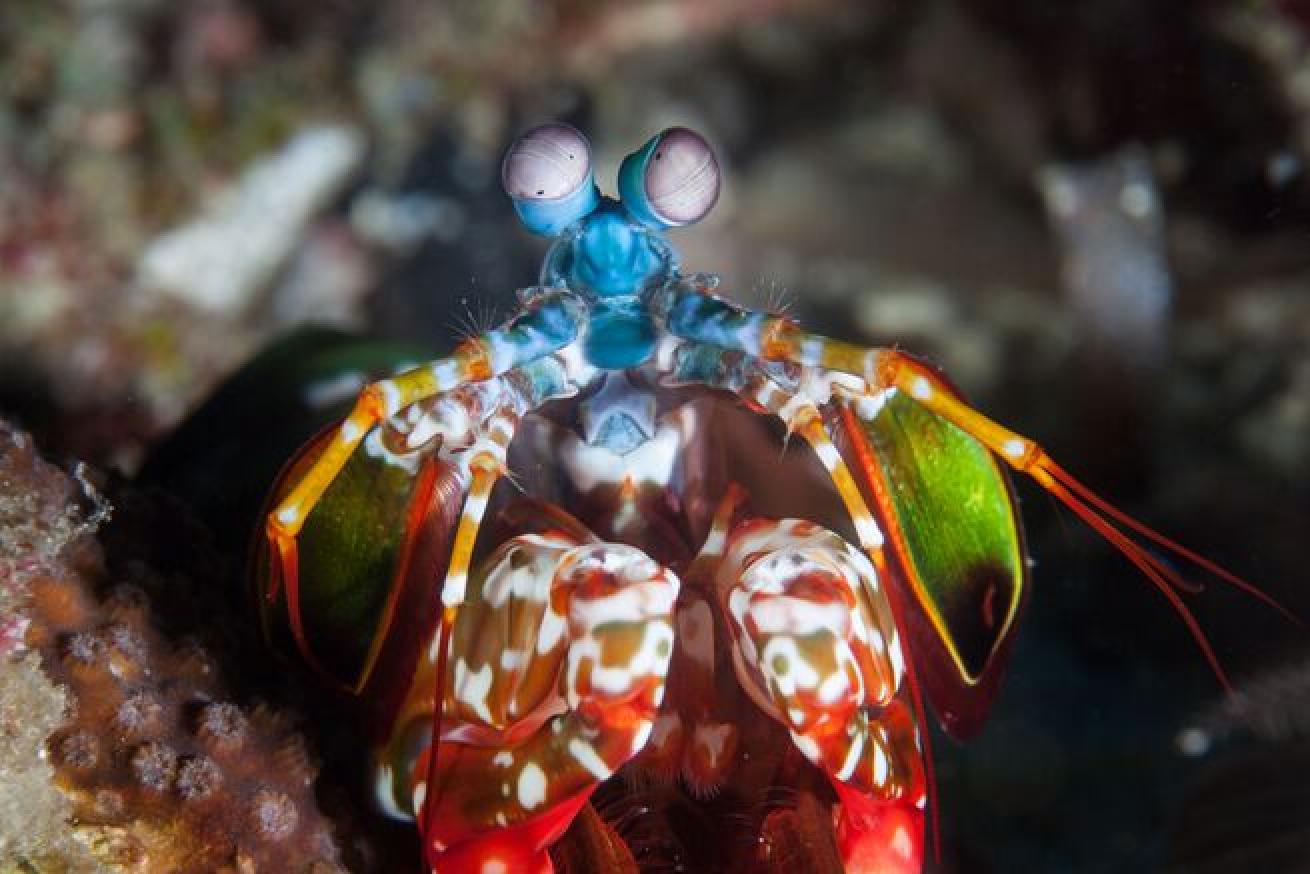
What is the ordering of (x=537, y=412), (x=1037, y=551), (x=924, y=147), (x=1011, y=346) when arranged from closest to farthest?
(x=537, y=412)
(x=1037, y=551)
(x=1011, y=346)
(x=924, y=147)

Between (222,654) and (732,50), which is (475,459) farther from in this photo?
(732,50)

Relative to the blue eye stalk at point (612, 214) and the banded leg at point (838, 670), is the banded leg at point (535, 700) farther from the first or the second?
the blue eye stalk at point (612, 214)

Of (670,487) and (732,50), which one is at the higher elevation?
(732,50)

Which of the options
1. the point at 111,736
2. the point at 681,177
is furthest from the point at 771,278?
the point at 111,736

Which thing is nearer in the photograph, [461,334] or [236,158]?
[461,334]

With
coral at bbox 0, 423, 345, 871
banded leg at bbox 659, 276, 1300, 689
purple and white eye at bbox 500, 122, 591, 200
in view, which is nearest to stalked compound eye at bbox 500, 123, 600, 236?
purple and white eye at bbox 500, 122, 591, 200

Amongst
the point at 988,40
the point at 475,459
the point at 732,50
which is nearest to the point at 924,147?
the point at 988,40

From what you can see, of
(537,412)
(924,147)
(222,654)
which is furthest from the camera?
(924,147)

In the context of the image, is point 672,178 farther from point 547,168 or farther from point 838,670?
point 838,670

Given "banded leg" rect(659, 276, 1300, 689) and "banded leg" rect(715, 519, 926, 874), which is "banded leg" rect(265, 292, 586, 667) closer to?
"banded leg" rect(659, 276, 1300, 689)
